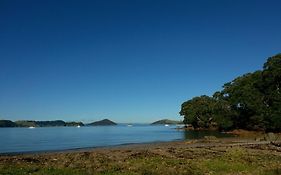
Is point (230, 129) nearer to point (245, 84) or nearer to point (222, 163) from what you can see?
point (245, 84)

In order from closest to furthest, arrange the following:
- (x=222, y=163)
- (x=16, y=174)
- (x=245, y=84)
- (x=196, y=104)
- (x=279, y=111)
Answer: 1. (x=16, y=174)
2. (x=222, y=163)
3. (x=279, y=111)
4. (x=245, y=84)
5. (x=196, y=104)

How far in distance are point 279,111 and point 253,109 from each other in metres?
12.5

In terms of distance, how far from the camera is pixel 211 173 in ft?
75.4

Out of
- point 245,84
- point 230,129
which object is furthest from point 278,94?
point 230,129

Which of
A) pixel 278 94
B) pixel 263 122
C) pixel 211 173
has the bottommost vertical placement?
pixel 211 173

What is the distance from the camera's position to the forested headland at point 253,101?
99.1 metres

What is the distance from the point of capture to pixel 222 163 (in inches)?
1041

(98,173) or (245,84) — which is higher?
(245,84)

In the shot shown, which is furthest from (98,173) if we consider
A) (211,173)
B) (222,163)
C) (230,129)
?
(230,129)

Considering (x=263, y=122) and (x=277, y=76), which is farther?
(x=263, y=122)

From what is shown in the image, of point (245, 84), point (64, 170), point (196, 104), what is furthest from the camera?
point (196, 104)

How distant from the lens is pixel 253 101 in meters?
108

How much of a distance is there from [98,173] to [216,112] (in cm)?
11727

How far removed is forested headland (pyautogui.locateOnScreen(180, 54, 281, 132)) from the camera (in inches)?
3903
